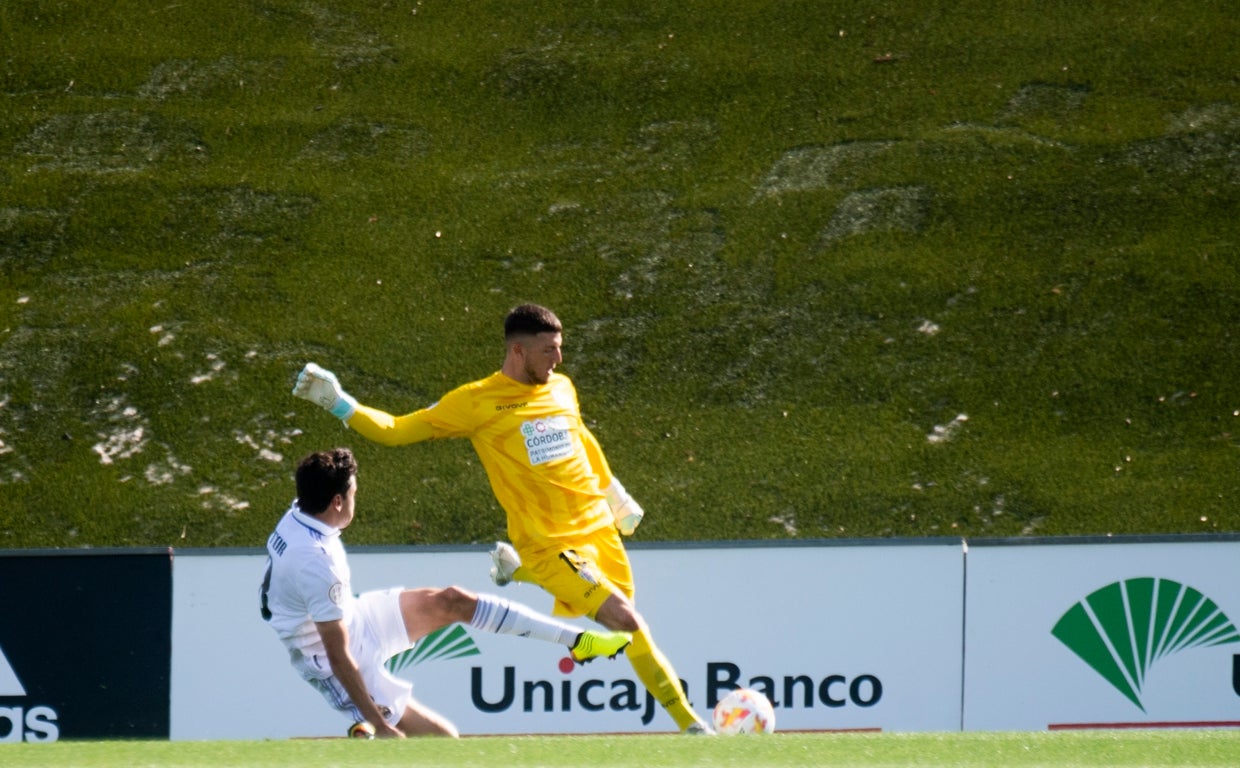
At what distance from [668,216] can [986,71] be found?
→ 176 inches

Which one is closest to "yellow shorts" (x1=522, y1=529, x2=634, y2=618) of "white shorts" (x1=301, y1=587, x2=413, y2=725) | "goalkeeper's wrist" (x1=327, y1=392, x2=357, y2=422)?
"white shorts" (x1=301, y1=587, x2=413, y2=725)

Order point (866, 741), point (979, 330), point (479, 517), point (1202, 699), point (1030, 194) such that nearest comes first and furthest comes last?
point (866, 741) → point (1202, 699) → point (479, 517) → point (979, 330) → point (1030, 194)

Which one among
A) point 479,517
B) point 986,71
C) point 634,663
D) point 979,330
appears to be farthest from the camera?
point 986,71

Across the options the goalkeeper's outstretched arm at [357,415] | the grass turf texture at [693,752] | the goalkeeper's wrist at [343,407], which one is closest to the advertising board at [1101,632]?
the grass turf texture at [693,752]

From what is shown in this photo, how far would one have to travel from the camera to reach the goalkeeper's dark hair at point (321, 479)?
5348mm

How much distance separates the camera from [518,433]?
19.7 feet

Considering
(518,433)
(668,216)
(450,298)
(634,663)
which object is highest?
(668,216)

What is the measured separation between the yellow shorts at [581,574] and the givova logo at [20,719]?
10.2 feet

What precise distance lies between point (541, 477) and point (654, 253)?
275 inches

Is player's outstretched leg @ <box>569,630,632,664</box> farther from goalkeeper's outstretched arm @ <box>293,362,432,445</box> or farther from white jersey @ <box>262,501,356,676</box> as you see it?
goalkeeper's outstretched arm @ <box>293,362,432,445</box>

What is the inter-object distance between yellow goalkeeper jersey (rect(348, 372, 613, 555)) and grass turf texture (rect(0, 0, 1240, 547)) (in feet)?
12.8

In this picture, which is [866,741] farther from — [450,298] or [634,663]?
[450,298]

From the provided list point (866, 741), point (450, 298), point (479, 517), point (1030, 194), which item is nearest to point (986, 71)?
point (1030, 194)

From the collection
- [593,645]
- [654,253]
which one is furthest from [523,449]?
[654,253]
